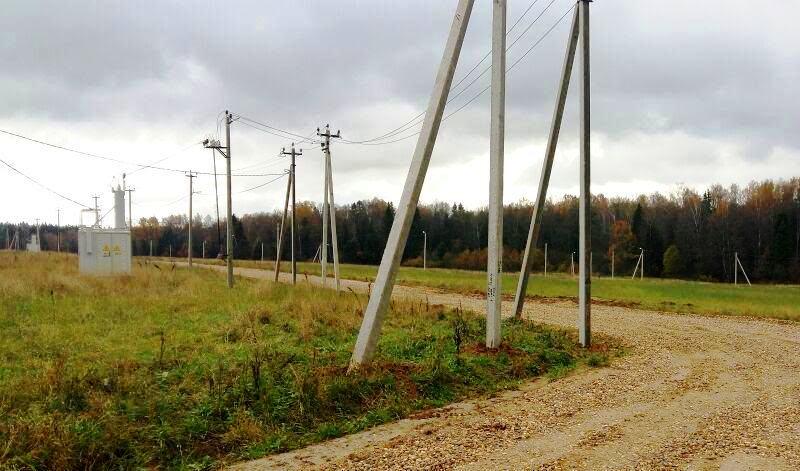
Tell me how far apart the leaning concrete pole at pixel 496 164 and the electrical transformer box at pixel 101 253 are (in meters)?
24.9

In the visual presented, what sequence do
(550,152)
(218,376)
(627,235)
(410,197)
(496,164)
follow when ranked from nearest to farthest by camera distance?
1. (218,376)
2. (410,197)
3. (496,164)
4. (550,152)
5. (627,235)

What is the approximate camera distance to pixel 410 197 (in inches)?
327

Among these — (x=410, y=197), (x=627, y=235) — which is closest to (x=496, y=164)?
(x=410, y=197)

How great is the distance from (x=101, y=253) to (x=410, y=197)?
26.7 metres

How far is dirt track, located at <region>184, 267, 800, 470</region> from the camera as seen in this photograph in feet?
16.8

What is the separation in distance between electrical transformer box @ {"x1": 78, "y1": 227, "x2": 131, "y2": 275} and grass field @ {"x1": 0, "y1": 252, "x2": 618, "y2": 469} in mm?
16230

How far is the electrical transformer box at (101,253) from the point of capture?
2961cm

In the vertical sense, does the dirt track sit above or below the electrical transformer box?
below

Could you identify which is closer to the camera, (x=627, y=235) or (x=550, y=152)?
(x=550, y=152)

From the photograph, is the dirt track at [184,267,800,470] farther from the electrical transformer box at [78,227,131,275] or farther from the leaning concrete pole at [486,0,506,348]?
the electrical transformer box at [78,227,131,275]

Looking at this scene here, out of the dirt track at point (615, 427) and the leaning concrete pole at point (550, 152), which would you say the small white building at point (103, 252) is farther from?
the dirt track at point (615, 427)

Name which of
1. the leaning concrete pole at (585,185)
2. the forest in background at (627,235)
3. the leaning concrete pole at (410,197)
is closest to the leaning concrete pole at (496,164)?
the leaning concrete pole at (410,197)

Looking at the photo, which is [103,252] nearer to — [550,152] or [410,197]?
[550,152]

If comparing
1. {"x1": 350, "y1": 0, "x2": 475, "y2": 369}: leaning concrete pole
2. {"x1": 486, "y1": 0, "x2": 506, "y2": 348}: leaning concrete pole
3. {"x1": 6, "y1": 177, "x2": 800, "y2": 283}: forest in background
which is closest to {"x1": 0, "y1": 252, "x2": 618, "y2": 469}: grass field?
{"x1": 350, "y1": 0, "x2": 475, "y2": 369}: leaning concrete pole
